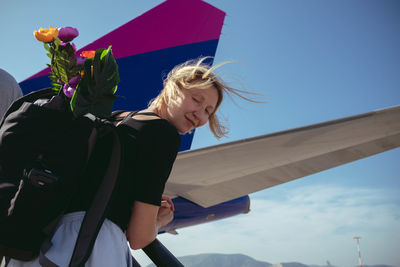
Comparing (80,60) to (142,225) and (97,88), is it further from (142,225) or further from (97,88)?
(142,225)

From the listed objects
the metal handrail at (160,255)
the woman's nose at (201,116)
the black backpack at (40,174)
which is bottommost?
the metal handrail at (160,255)

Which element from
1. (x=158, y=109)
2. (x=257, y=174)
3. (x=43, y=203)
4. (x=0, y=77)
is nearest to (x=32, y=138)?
(x=43, y=203)

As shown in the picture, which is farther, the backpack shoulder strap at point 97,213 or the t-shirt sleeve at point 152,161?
the t-shirt sleeve at point 152,161

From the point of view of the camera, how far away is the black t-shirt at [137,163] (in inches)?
34.6

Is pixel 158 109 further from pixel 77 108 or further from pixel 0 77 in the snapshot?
pixel 0 77

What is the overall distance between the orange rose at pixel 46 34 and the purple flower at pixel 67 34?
0.02m

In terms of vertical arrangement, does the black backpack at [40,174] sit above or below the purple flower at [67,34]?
below

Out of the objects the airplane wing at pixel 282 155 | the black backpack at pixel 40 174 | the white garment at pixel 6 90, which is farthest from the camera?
the airplane wing at pixel 282 155

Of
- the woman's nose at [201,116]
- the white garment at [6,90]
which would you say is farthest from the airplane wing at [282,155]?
the white garment at [6,90]

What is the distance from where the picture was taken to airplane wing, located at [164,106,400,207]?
324 cm

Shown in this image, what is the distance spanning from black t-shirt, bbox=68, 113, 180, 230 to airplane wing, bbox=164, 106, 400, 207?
2.47 meters

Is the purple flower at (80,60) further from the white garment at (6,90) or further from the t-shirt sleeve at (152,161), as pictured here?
the white garment at (6,90)

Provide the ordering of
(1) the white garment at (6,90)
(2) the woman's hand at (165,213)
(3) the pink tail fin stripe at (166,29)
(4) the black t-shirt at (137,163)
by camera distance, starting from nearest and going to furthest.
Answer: (4) the black t-shirt at (137,163) < (2) the woman's hand at (165,213) < (1) the white garment at (6,90) < (3) the pink tail fin stripe at (166,29)

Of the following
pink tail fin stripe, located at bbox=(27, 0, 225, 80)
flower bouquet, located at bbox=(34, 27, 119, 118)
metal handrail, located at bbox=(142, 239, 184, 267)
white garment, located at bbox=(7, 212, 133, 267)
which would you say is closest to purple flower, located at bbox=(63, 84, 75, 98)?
flower bouquet, located at bbox=(34, 27, 119, 118)
